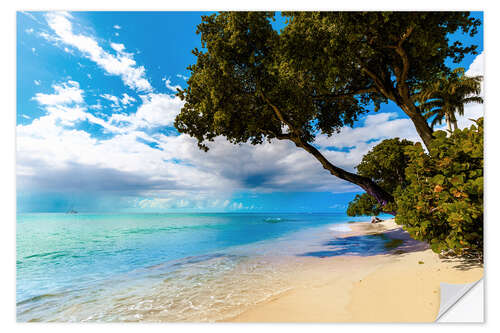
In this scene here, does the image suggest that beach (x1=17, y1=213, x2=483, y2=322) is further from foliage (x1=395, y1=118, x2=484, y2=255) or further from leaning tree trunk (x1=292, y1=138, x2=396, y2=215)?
leaning tree trunk (x1=292, y1=138, x2=396, y2=215)

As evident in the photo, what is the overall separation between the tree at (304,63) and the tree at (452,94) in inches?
18.0

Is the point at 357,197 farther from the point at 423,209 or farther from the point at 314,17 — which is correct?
the point at 314,17

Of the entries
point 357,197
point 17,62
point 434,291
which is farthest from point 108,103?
point 357,197

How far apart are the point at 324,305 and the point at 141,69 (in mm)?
6480

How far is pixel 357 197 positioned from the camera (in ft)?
41.7

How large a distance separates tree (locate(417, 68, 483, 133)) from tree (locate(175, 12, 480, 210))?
0.46 metres

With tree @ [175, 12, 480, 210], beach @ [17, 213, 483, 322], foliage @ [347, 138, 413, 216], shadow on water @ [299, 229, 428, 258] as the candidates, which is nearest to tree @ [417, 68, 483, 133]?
tree @ [175, 12, 480, 210]

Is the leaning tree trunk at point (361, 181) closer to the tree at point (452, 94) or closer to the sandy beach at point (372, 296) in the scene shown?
the sandy beach at point (372, 296)

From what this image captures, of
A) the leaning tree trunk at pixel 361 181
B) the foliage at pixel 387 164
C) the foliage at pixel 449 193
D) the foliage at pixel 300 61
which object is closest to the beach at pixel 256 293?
the foliage at pixel 449 193

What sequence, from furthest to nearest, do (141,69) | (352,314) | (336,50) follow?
(141,69) → (336,50) → (352,314)

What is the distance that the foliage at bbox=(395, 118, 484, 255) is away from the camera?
273 cm

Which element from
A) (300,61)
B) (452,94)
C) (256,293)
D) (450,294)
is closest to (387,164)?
(452,94)

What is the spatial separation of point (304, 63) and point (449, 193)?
12.1 ft

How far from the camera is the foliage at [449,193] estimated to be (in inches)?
107
